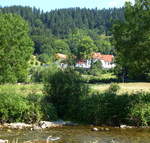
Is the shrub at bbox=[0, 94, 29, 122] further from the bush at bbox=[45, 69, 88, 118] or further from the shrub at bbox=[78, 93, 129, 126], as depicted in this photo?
the shrub at bbox=[78, 93, 129, 126]

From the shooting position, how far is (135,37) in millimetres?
37656

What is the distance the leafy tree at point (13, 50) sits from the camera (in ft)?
232

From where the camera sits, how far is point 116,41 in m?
39.9

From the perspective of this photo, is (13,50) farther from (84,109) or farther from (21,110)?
(21,110)

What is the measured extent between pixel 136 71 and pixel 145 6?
625 cm

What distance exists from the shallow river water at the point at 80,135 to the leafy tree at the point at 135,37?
25.6 feet

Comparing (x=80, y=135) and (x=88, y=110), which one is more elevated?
(x=88, y=110)

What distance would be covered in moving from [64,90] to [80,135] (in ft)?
30.3

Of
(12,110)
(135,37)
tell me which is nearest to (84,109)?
(12,110)

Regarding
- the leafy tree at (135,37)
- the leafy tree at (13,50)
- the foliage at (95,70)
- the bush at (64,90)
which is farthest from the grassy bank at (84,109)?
the foliage at (95,70)

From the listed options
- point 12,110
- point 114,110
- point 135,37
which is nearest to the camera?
point 12,110

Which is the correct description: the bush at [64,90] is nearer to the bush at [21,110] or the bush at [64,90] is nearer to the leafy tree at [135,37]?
the bush at [21,110]

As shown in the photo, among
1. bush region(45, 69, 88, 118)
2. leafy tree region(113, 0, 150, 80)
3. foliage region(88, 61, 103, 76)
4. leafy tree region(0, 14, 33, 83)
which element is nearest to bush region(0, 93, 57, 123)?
bush region(45, 69, 88, 118)

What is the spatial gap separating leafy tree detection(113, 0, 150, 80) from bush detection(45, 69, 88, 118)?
5.07 m
